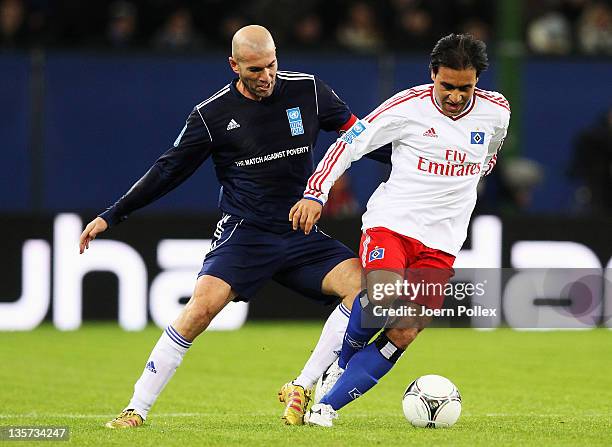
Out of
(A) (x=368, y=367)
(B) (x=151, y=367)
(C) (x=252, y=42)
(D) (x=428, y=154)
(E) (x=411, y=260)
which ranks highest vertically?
(C) (x=252, y=42)

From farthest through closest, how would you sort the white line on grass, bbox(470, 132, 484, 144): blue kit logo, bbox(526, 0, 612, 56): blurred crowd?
bbox(526, 0, 612, 56): blurred crowd < the white line on grass < bbox(470, 132, 484, 144): blue kit logo

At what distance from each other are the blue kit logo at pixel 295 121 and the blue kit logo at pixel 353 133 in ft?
1.65

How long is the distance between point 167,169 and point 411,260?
4.61 ft

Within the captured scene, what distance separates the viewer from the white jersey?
23.0 feet

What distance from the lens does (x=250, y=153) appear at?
291 inches

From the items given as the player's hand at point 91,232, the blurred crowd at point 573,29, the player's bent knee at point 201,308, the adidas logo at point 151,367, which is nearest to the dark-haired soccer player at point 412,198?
the player's bent knee at point 201,308

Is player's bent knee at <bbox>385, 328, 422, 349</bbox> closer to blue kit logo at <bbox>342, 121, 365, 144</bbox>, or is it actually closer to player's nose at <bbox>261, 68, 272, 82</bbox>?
blue kit logo at <bbox>342, 121, 365, 144</bbox>

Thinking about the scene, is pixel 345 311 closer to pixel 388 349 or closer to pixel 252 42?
pixel 388 349

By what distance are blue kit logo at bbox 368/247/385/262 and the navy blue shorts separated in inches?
18.9

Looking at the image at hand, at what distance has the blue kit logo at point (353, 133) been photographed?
22.9 feet

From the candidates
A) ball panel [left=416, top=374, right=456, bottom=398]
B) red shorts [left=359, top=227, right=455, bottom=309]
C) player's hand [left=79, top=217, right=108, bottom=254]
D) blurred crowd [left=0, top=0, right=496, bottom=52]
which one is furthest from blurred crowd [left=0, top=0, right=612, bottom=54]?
ball panel [left=416, top=374, right=456, bottom=398]

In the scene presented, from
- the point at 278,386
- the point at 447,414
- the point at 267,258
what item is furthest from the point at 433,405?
the point at 278,386

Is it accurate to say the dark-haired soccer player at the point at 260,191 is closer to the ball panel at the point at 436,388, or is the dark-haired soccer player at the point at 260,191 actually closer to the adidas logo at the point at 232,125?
the adidas logo at the point at 232,125

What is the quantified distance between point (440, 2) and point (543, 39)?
140 cm
